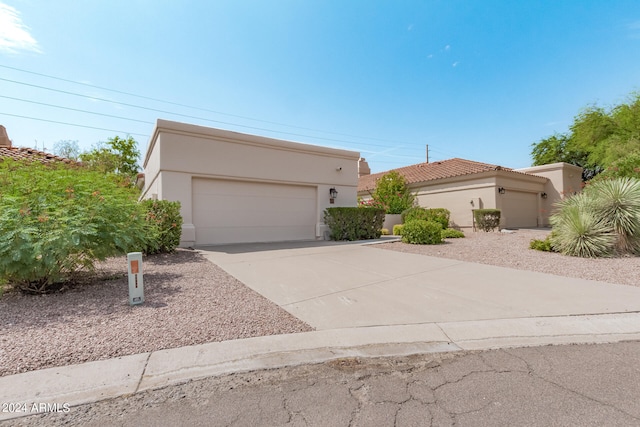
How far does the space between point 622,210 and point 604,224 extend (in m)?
0.57

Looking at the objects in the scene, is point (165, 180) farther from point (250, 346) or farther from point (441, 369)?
point (441, 369)

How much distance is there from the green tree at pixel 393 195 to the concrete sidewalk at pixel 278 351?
48.6ft

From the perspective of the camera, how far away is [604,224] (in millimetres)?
8102

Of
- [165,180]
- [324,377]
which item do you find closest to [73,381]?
[324,377]

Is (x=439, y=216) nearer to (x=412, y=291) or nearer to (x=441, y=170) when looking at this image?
(x=441, y=170)

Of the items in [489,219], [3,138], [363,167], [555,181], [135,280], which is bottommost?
[135,280]

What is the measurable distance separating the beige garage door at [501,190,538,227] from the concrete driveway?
1273 cm

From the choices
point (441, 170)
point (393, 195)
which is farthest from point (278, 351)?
point (441, 170)

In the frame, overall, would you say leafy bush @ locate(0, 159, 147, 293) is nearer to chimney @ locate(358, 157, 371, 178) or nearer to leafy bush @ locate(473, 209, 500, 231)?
leafy bush @ locate(473, 209, 500, 231)

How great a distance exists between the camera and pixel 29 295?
14.8ft

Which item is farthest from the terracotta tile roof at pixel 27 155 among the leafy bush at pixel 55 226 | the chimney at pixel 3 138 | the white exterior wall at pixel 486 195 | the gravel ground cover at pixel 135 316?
the white exterior wall at pixel 486 195

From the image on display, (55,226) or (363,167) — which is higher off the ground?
(363,167)

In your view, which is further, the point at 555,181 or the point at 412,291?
the point at 555,181

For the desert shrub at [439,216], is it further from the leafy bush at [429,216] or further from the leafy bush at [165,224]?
the leafy bush at [165,224]
